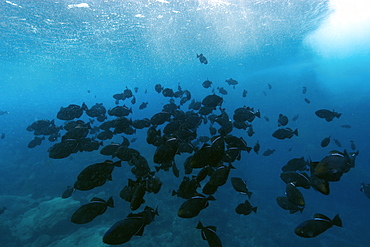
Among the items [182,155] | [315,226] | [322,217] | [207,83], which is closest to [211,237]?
[315,226]

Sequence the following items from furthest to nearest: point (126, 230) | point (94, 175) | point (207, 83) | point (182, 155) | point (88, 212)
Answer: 1. point (182, 155)
2. point (207, 83)
3. point (94, 175)
4. point (88, 212)
5. point (126, 230)

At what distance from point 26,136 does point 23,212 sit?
20.4m

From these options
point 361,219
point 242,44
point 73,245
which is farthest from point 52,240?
point 242,44

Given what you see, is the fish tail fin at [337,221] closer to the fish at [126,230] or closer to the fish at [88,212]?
the fish at [126,230]

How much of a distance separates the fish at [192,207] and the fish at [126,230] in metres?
0.59

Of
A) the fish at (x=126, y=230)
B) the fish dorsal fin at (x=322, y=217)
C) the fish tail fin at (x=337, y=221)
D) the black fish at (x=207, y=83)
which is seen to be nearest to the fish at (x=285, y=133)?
the fish dorsal fin at (x=322, y=217)

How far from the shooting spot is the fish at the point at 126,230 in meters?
2.67

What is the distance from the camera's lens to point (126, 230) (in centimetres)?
275

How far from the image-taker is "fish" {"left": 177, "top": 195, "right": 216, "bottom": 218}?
3225 millimetres

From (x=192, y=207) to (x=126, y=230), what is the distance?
1059mm

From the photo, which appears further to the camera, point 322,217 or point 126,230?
point 322,217

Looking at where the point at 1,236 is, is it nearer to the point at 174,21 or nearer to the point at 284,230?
the point at 284,230

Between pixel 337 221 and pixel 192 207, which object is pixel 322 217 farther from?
pixel 192 207

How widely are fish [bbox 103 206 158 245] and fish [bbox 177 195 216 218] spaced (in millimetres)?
593
